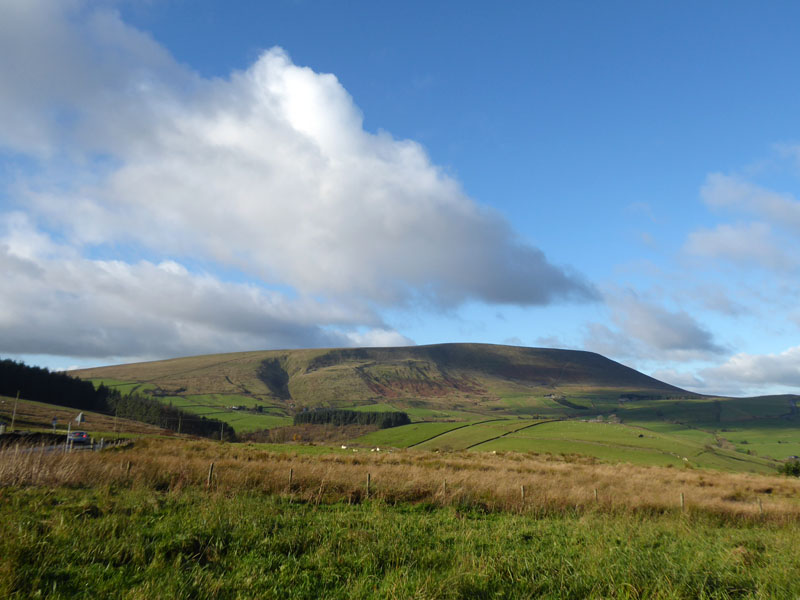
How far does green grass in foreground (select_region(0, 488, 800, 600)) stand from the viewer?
791 cm

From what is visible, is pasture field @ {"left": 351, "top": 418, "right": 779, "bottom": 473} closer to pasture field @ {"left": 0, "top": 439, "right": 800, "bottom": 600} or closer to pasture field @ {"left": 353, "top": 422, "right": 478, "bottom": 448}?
pasture field @ {"left": 353, "top": 422, "right": 478, "bottom": 448}

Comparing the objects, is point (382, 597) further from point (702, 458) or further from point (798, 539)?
point (702, 458)

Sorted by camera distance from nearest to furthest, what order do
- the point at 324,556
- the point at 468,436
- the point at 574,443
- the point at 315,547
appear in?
the point at 324,556
the point at 315,547
the point at 574,443
the point at 468,436

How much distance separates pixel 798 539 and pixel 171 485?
18524mm

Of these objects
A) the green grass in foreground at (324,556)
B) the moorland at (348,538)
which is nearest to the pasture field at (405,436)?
the moorland at (348,538)

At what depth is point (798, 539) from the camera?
42.0 ft

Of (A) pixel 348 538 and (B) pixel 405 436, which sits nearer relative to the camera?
(A) pixel 348 538

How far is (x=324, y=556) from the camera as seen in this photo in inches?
380

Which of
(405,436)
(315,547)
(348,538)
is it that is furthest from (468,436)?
(315,547)

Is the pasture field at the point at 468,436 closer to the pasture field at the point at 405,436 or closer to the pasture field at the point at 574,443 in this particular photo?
the pasture field at the point at 574,443

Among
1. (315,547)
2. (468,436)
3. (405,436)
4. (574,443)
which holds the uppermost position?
(315,547)

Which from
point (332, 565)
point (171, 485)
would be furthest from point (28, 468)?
point (332, 565)

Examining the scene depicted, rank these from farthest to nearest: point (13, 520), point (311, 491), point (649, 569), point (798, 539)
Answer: point (311, 491) → point (798, 539) → point (13, 520) → point (649, 569)

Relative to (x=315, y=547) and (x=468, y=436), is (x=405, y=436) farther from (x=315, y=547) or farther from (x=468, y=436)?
(x=315, y=547)
